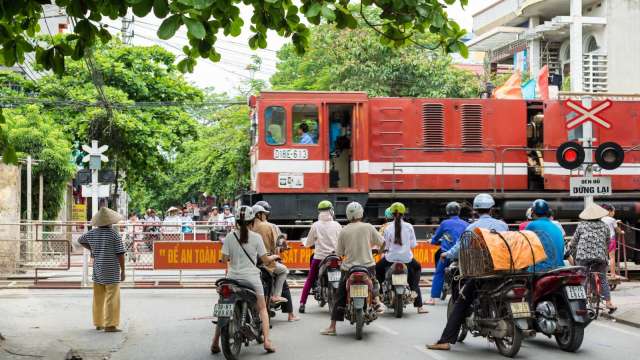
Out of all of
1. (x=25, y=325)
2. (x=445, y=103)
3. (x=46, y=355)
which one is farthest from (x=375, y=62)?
(x=46, y=355)

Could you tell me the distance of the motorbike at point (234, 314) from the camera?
30.7 feet

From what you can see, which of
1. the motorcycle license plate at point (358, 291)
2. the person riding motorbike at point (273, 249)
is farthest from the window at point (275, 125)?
the motorcycle license plate at point (358, 291)

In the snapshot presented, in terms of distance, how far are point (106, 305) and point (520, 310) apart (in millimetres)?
5812

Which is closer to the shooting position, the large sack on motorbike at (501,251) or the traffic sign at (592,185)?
the large sack on motorbike at (501,251)

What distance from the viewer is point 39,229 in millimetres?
20062

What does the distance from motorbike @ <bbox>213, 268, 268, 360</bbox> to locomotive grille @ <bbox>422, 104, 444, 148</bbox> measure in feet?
37.4

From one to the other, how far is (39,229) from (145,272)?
2610 millimetres

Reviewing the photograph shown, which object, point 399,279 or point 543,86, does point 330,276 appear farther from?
point 543,86

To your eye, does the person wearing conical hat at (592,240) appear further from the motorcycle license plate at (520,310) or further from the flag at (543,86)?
the flag at (543,86)

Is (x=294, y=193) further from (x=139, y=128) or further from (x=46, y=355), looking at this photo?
(x=139, y=128)

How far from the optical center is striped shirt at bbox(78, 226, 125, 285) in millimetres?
12258

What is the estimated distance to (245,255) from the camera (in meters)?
9.88

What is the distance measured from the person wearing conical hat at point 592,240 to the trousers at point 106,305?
22.2 feet

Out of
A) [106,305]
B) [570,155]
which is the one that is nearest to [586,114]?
[570,155]
